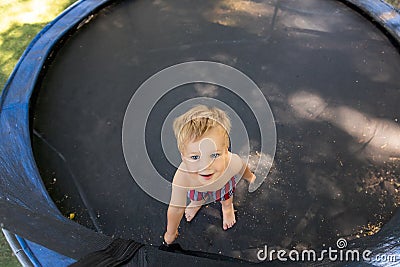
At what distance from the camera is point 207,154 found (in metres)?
0.99

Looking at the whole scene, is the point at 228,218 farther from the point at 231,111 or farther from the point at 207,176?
the point at 231,111

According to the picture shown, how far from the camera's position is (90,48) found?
1.87 metres

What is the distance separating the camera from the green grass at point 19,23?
209 cm

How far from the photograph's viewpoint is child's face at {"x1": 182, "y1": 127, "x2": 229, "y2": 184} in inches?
38.5

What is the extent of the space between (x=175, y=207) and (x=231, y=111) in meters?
0.56

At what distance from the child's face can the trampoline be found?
0.23 metres

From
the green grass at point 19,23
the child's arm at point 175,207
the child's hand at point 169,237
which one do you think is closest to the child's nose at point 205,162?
the child's arm at point 175,207

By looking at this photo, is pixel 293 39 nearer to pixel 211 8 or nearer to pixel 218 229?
pixel 211 8

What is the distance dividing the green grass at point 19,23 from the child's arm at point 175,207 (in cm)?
126

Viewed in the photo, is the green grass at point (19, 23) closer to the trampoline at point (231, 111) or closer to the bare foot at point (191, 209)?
Answer: the trampoline at point (231, 111)

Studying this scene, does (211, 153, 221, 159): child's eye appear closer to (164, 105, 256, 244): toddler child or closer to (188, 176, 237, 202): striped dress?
(164, 105, 256, 244): toddler child

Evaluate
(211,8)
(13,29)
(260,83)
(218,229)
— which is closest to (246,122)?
(260,83)

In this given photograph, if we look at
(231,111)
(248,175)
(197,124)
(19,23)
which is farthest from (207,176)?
(19,23)

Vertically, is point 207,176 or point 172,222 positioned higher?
point 207,176
